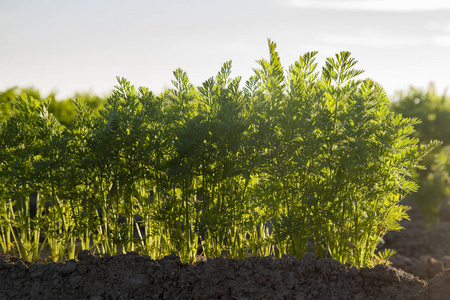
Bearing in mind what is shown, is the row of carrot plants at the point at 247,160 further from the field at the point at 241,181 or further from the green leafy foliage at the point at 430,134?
the green leafy foliage at the point at 430,134

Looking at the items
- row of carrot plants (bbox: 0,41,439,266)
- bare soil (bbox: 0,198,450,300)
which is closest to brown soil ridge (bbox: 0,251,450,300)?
bare soil (bbox: 0,198,450,300)

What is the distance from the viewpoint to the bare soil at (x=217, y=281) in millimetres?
4801

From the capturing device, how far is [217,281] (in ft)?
16.0

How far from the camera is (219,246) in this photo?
218 inches

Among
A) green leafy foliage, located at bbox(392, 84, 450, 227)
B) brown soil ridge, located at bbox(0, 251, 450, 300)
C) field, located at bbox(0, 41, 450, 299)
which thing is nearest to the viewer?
brown soil ridge, located at bbox(0, 251, 450, 300)

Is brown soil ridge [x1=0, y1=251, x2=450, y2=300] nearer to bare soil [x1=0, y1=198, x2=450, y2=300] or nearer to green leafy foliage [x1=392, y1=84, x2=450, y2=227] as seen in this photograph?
bare soil [x1=0, y1=198, x2=450, y2=300]

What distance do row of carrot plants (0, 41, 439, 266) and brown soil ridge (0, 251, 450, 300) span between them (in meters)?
0.30

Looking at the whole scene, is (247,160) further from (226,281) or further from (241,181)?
(226,281)

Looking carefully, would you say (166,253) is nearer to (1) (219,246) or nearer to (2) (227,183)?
(1) (219,246)

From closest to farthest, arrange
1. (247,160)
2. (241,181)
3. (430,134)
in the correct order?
(247,160) → (241,181) → (430,134)

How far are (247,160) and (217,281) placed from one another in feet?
4.24

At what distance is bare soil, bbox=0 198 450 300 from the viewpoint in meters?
4.80

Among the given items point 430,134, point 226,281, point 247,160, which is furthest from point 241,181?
point 430,134

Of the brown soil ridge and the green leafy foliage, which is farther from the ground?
the green leafy foliage
